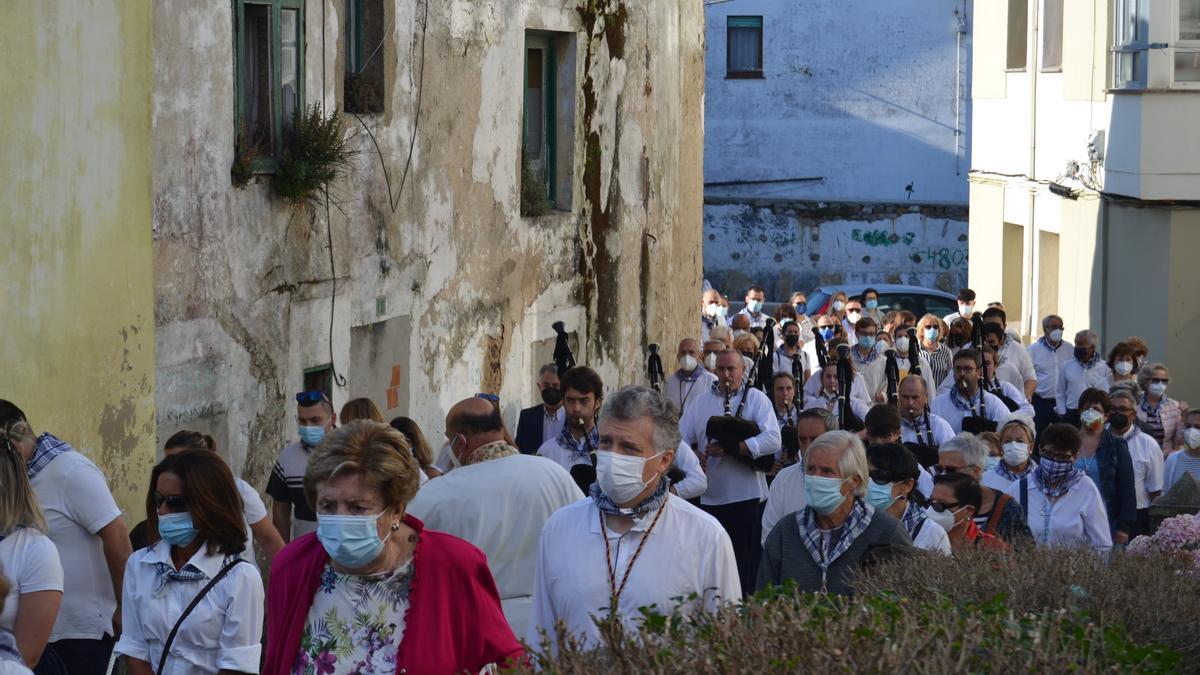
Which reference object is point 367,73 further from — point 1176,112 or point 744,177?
point 744,177

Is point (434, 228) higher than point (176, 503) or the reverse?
higher

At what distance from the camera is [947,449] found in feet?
31.4

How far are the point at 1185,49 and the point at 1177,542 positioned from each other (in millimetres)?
14739

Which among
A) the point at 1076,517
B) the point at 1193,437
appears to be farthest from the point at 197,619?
the point at 1193,437

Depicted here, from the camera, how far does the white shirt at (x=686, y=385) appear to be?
45.8 feet

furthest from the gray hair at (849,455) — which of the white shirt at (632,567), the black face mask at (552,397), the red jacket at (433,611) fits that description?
the black face mask at (552,397)

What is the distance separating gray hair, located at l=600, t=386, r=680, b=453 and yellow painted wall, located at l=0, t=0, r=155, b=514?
13.6 feet

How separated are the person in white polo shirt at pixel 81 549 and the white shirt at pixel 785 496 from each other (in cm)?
313

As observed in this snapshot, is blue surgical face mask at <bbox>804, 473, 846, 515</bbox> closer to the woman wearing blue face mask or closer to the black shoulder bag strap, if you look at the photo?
the woman wearing blue face mask

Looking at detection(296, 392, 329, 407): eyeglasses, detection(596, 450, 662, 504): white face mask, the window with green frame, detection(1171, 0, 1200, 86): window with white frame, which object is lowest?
detection(296, 392, 329, 407): eyeglasses

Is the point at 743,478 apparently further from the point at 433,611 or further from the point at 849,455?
the point at 433,611

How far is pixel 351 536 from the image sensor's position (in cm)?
538

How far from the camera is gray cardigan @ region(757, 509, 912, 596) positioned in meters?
6.44

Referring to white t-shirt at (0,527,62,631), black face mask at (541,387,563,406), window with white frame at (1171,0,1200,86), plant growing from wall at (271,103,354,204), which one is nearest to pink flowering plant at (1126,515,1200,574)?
white t-shirt at (0,527,62,631)
